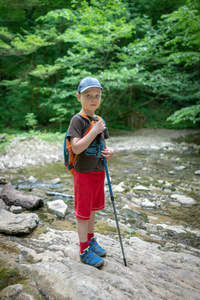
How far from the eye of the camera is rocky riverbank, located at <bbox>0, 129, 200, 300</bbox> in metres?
1.48

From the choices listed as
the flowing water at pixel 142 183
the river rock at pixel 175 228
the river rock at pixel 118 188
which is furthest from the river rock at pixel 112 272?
the river rock at pixel 118 188

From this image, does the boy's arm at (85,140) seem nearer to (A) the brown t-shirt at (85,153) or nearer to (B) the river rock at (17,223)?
(A) the brown t-shirt at (85,153)

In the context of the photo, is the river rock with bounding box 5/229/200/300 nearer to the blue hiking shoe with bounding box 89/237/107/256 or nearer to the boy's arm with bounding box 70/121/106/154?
the blue hiking shoe with bounding box 89/237/107/256

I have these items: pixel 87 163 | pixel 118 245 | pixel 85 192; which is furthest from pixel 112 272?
pixel 87 163

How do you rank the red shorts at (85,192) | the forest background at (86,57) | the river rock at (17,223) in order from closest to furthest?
1. the red shorts at (85,192)
2. the river rock at (17,223)
3. the forest background at (86,57)

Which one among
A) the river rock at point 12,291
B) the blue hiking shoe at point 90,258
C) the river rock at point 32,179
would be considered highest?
the river rock at point 12,291

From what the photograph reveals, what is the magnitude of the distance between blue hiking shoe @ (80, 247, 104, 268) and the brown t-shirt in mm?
700

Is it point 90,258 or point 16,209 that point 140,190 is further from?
point 90,258

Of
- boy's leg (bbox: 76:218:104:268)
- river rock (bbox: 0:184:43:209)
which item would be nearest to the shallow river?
river rock (bbox: 0:184:43:209)

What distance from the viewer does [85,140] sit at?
168cm

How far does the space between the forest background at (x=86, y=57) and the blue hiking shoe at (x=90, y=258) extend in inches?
225

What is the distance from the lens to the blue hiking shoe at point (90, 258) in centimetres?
175

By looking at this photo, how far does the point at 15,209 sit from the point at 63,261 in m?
1.46

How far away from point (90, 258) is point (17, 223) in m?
1.03
